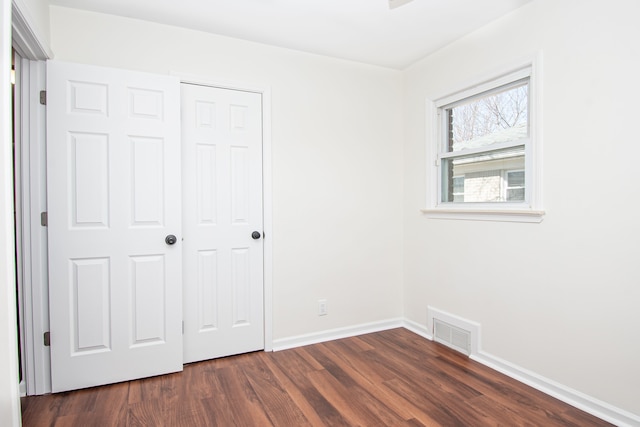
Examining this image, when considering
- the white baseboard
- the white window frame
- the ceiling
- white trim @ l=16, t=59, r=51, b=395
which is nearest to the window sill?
the white window frame

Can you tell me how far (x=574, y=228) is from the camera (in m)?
2.04

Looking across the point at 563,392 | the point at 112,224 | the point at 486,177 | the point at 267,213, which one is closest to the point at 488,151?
the point at 486,177

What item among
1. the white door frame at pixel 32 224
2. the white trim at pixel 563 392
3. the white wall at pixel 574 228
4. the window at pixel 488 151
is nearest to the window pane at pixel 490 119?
the window at pixel 488 151

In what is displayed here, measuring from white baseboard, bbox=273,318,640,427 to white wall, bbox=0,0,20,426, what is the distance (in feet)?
5.73

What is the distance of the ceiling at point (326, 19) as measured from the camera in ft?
7.53

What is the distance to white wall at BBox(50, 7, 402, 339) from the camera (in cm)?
268

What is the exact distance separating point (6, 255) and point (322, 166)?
220cm

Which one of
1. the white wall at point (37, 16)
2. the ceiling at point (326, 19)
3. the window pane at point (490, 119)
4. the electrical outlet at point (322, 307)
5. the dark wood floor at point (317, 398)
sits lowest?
the dark wood floor at point (317, 398)

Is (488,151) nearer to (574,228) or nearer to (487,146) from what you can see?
(487,146)

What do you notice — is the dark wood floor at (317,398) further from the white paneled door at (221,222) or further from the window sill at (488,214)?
the window sill at (488,214)

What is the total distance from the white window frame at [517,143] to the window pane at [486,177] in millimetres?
55

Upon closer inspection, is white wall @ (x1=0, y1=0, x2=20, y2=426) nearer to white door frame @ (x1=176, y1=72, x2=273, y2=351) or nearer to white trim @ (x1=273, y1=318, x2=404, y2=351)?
white door frame @ (x1=176, y1=72, x2=273, y2=351)

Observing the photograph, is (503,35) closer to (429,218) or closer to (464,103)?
(464,103)

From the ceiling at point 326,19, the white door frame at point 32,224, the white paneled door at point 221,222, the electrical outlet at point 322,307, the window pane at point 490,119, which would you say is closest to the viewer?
the white door frame at point 32,224
